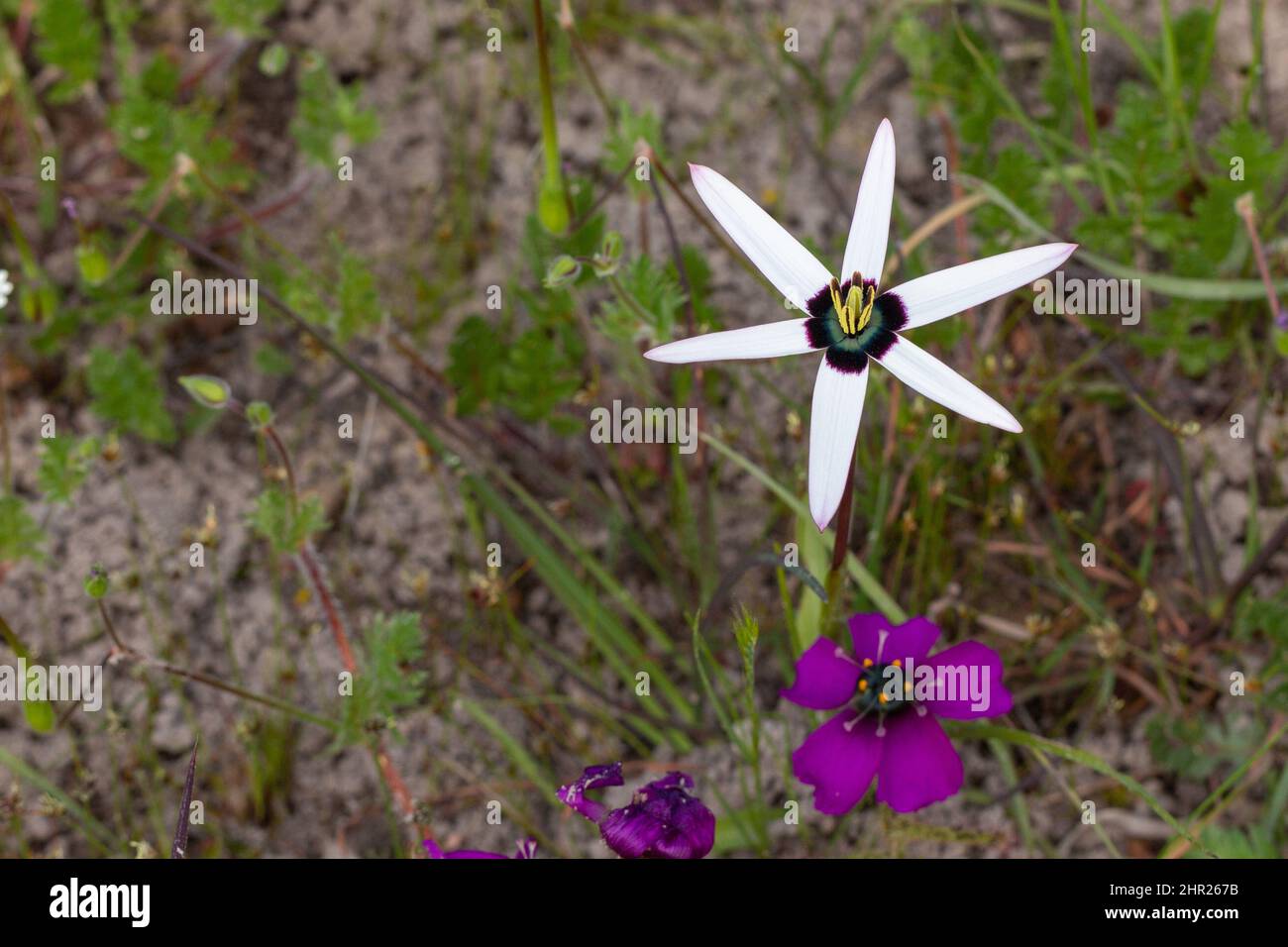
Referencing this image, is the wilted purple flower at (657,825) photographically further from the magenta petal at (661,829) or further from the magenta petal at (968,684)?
the magenta petal at (968,684)

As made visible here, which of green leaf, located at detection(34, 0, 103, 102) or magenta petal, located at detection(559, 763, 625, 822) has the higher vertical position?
green leaf, located at detection(34, 0, 103, 102)

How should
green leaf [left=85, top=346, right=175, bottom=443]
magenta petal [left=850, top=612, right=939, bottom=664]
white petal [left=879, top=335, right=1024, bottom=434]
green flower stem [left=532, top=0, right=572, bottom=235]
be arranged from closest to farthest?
white petal [left=879, top=335, right=1024, bottom=434] → magenta petal [left=850, top=612, right=939, bottom=664] → green flower stem [left=532, top=0, right=572, bottom=235] → green leaf [left=85, top=346, right=175, bottom=443]

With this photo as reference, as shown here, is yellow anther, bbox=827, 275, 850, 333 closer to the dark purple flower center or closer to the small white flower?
the small white flower

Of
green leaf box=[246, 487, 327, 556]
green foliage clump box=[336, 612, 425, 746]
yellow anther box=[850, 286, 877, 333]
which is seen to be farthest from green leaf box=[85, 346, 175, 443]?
yellow anther box=[850, 286, 877, 333]

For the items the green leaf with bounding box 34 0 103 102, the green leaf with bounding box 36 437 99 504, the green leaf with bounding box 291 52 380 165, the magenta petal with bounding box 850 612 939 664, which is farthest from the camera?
the green leaf with bounding box 34 0 103 102

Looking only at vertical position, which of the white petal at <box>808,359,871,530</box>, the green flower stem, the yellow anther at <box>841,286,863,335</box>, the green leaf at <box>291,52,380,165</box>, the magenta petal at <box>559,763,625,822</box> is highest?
the green leaf at <box>291,52,380,165</box>

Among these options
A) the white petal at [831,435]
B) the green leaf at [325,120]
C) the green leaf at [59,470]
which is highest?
the green leaf at [325,120]

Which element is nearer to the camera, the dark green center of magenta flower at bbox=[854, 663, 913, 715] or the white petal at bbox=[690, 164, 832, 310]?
the white petal at bbox=[690, 164, 832, 310]

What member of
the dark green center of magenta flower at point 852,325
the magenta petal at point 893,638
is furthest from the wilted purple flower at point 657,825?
the dark green center of magenta flower at point 852,325
